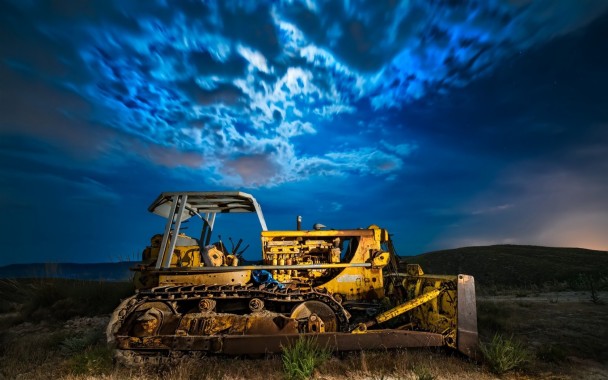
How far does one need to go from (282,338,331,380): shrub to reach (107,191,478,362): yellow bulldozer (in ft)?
0.43

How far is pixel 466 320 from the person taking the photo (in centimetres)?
579

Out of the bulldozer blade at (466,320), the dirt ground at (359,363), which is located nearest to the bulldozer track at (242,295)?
the dirt ground at (359,363)

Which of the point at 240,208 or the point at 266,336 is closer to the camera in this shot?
the point at 266,336

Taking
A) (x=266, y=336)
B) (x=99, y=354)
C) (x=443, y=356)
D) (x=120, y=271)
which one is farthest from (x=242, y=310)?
(x=120, y=271)

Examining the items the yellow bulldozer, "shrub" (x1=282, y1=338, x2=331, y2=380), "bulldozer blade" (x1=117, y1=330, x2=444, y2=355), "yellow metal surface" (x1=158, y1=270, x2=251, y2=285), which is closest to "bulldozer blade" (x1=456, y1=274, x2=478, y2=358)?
the yellow bulldozer

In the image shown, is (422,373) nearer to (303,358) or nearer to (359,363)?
(359,363)

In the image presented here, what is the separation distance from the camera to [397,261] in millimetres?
7922

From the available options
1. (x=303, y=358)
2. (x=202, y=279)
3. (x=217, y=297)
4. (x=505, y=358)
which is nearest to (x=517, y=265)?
(x=505, y=358)

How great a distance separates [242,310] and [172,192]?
9.28 feet

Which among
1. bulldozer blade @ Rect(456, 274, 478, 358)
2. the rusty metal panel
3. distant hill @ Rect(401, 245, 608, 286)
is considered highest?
distant hill @ Rect(401, 245, 608, 286)

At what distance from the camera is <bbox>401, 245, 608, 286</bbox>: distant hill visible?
25.6 m

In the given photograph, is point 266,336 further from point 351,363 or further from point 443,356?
point 443,356

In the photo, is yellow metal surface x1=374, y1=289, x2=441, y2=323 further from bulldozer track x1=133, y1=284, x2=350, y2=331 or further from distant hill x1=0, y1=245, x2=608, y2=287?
distant hill x1=0, y1=245, x2=608, y2=287

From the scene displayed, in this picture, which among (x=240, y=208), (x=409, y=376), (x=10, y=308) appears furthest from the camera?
(x=10, y=308)
